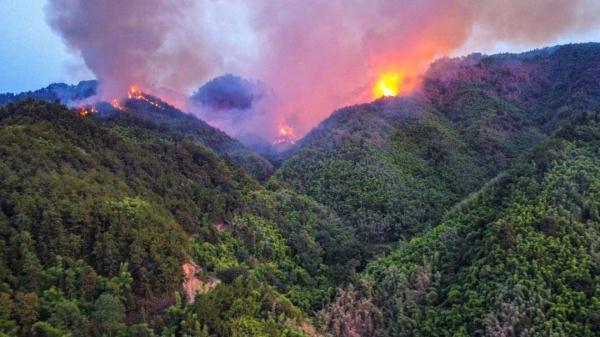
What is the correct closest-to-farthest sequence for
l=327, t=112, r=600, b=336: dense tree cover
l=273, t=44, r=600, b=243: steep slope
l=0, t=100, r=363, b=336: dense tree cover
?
l=0, t=100, r=363, b=336: dense tree cover
l=327, t=112, r=600, b=336: dense tree cover
l=273, t=44, r=600, b=243: steep slope

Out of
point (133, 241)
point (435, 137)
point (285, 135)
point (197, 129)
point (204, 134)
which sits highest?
point (197, 129)

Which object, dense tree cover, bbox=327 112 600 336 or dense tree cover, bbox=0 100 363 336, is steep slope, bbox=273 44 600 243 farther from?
dense tree cover, bbox=327 112 600 336

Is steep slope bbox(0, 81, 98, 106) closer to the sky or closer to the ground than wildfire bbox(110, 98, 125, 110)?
closer to the sky

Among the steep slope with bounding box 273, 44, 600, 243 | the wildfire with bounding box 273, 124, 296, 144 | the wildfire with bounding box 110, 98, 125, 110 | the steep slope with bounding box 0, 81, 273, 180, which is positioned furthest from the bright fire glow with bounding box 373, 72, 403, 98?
the wildfire with bounding box 110, 98, 125, 110

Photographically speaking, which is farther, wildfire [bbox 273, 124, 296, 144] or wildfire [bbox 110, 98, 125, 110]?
wildfire [bbox 273, 124, 296, 144]

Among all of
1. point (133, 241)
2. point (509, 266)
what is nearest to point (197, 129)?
point (133, 241)

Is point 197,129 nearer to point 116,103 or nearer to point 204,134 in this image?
point 204,134

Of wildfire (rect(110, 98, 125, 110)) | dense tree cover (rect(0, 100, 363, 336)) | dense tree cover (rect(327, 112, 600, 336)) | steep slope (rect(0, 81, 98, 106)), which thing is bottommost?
dense tree cover (rect(327, 112, 600, 336))

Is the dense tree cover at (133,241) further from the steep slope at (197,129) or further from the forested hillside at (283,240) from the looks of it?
the steep slope at (197,129)
